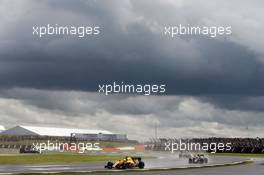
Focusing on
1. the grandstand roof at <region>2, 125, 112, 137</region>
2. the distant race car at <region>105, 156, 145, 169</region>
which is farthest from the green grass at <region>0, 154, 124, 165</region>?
the grandstand roof at <region>2, 125, 112, 137</region>

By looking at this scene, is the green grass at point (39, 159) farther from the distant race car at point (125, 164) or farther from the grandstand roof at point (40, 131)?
the grandstand roof at point (40, 131)

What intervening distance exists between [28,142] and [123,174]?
95000mm

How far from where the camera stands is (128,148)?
126m

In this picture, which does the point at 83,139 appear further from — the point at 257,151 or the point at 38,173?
the point at 38,173

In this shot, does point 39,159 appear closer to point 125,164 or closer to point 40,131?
point 125,164

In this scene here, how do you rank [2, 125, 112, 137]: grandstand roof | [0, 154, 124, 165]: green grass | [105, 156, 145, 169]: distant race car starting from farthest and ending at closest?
[2, 125, 112, 137]: grandstand roof
[0, 154, 124, 165]: green grass
[105, 156, 145, 169]: distant race car

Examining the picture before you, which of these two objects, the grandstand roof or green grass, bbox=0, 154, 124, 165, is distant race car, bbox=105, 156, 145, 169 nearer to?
green grass, bbox=0, 154, 124, 165

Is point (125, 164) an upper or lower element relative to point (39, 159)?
upper

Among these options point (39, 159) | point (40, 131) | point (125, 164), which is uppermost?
point (40, 131)

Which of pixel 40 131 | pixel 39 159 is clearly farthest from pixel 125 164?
pixel 40 131

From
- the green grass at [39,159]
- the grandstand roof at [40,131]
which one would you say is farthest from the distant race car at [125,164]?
the grandstand roof at [40,131]

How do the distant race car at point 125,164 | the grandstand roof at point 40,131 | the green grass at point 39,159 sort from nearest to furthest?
the distant race car at point 125,164
the green grass at point 39,159
the grandstand roof at point 40,131

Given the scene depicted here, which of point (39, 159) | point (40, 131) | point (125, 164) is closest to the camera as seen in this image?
point (125, 164)

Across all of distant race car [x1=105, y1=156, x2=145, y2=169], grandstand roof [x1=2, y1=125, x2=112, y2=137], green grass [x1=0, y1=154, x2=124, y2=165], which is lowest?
green grass [x1=0, y1=154, x2=124, y2=165]
